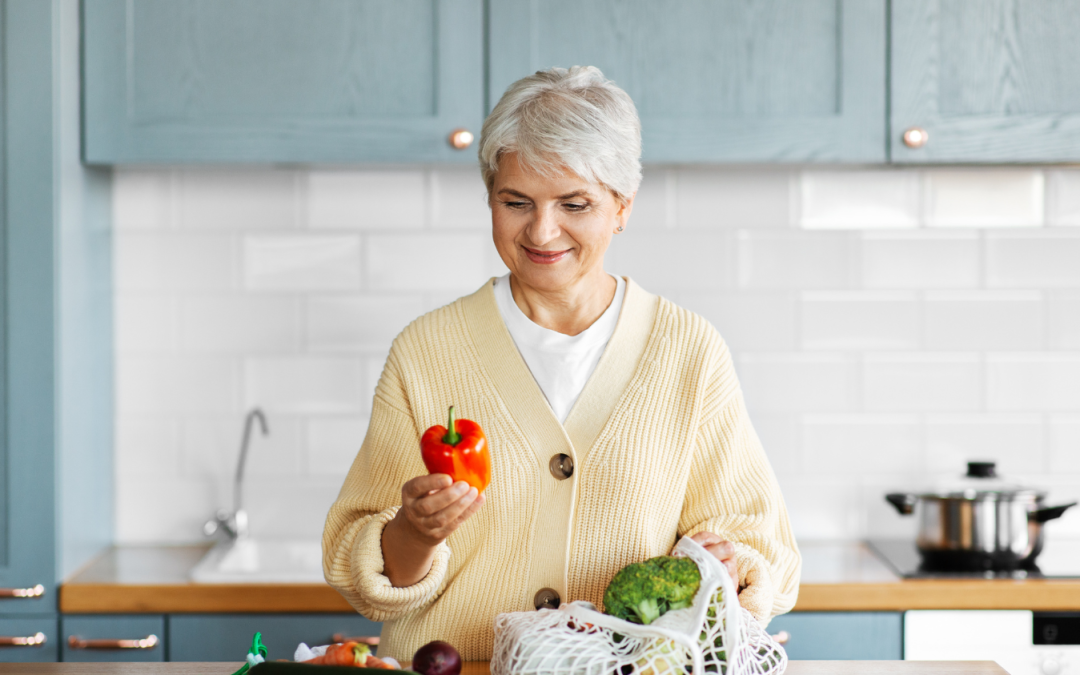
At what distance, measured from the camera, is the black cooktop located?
1869mm

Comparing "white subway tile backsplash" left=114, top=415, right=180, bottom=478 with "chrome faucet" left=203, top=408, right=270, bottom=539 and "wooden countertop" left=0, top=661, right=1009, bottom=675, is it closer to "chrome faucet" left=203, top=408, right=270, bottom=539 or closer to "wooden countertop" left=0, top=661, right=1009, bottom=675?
"chrome faucet" left=203, top=408, right=270, bottom=539

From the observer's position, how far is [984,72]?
1.93 metres

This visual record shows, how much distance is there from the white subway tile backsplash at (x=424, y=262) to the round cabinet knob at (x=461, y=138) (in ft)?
1.19

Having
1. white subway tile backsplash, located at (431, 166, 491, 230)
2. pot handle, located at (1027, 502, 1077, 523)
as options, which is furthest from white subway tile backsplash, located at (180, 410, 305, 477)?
pot handle, located at (1027, 502, 1077, 523)

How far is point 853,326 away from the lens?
2256 mm

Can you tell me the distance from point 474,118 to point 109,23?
749 millimetres

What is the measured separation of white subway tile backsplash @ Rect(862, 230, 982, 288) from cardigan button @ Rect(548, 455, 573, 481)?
1300 mm

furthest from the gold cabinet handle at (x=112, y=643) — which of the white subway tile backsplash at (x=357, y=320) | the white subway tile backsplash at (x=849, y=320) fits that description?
the white subway tile backsplash at (x=849, y=320)

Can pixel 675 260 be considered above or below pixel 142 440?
above

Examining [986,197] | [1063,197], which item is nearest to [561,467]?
[986,197]

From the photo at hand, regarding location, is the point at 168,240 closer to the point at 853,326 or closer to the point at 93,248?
the point at 93,248

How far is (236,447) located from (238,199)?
1.91 feet

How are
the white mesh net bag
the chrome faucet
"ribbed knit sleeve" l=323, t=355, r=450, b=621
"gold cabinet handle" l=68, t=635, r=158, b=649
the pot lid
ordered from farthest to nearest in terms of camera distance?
the chrome faucet
the pot lid
"gold cabinet handle" l=68, t=635, r=158, b=649
"ribbed knit sleeve" l=323, t=355, r=450, b=621
the white mesh net bag

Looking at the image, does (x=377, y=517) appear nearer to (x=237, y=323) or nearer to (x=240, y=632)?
(x=240, y=632)
